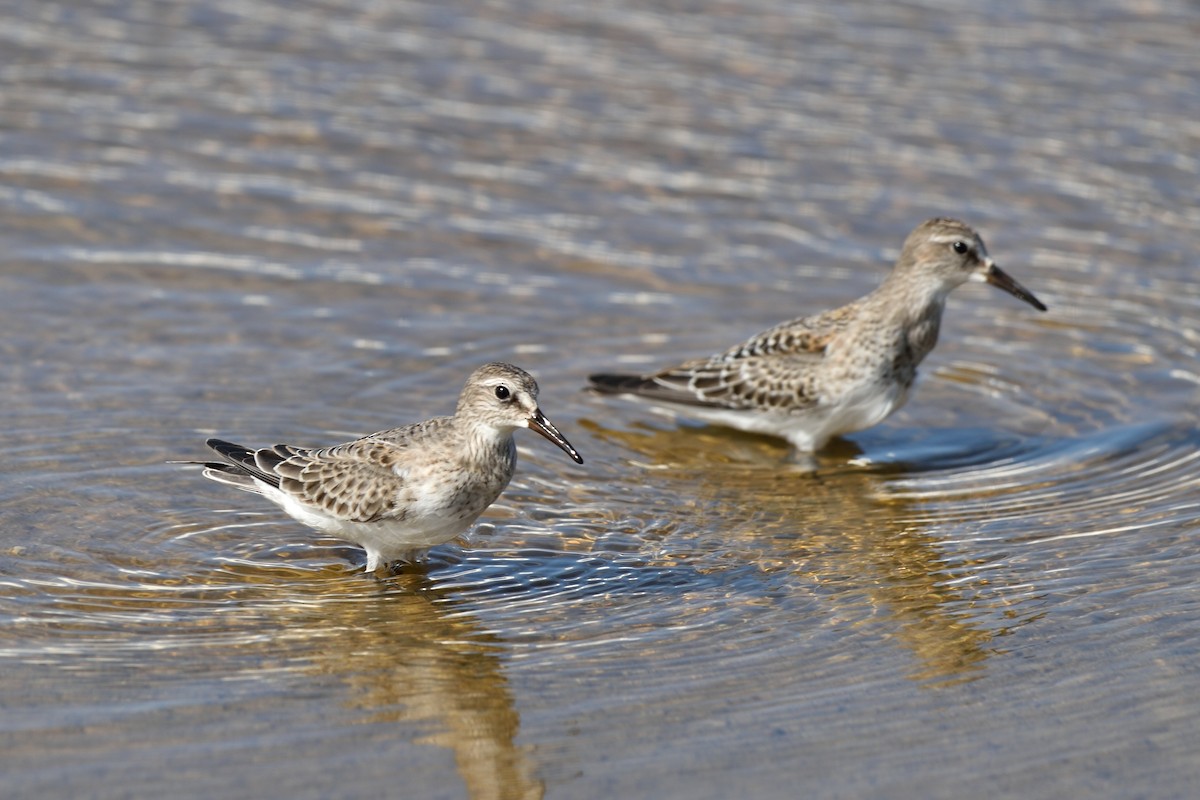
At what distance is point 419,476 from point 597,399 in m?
3.47

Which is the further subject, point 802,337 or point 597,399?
point 597,399

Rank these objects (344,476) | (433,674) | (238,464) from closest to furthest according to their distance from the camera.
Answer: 1. (433,674)
2. (344,476)
3. (238,464)

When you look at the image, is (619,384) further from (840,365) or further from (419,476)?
(419,476)

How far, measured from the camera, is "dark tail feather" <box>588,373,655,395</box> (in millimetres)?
12484

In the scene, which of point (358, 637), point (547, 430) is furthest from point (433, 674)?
point (547, 430)

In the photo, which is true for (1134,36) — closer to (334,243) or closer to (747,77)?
(747,77)

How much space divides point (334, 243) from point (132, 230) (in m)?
1.67

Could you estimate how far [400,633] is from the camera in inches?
355

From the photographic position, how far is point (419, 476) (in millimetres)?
9602

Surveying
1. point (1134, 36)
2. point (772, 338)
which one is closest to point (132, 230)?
point (772, 338)

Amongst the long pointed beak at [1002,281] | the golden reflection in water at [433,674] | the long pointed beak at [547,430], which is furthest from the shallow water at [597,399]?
the long pointed beak at [1002,281]

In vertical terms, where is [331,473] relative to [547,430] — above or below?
below

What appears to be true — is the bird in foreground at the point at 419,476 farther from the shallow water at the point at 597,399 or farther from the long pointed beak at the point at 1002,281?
the long pointed beak at the point at 1002,281

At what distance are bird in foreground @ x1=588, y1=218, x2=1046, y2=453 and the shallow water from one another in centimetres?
31
